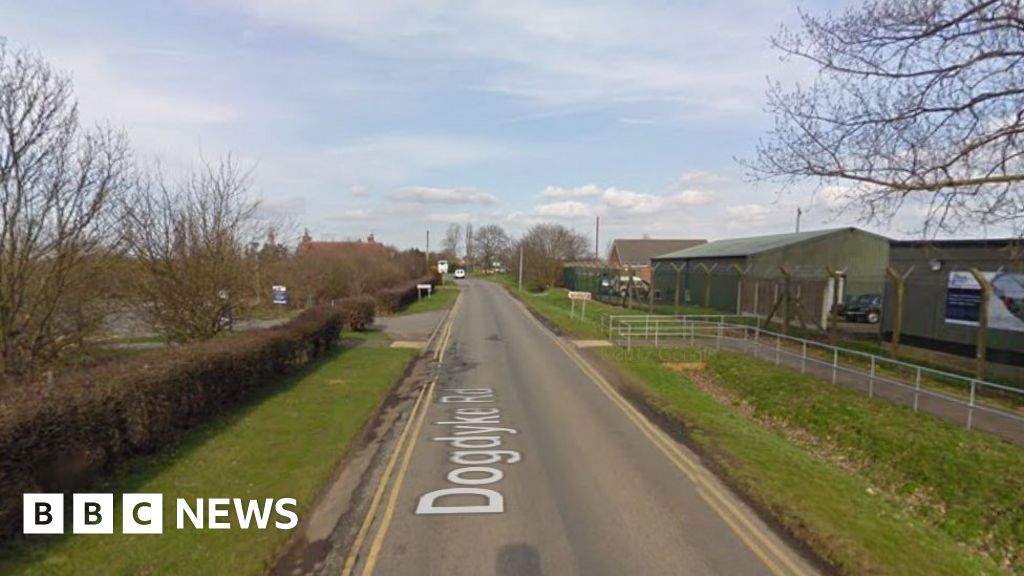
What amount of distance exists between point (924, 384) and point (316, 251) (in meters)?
32.4

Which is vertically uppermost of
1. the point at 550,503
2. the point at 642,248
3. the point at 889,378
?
the point at 642,248

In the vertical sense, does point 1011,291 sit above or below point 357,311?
above

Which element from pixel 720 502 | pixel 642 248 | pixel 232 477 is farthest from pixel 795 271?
pixel 642 248

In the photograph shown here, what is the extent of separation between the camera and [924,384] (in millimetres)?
13625

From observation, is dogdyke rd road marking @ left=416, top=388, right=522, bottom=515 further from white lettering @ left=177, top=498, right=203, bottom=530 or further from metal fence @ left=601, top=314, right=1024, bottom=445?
metal fence @ left=601, top=314, right=1024, bottom=445

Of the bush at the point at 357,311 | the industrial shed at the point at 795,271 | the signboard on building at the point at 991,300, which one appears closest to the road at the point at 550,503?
the signboard on building at the point at 991,300

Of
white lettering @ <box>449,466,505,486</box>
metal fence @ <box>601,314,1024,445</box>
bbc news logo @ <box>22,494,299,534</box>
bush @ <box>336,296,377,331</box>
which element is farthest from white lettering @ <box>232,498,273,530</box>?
bush @ <box>336,296,377,331</box>

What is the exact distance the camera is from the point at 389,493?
6570mm

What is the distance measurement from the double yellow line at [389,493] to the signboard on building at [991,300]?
1460cm

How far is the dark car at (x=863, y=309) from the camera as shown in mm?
26766

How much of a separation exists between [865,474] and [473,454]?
5.76 meters

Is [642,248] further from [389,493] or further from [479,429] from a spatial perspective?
[389,493]

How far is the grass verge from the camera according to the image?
5.66 m

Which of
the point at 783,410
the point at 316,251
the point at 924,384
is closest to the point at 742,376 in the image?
the point at 783,410
